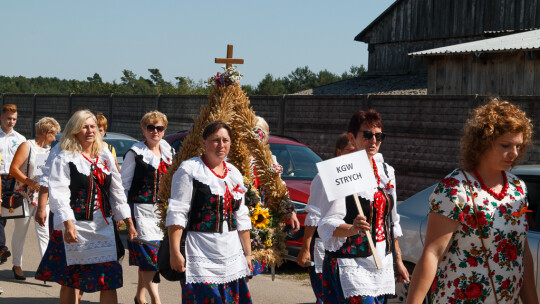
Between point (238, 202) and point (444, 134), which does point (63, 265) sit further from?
point (444, 134)

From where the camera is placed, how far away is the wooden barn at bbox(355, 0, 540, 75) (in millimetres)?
32969

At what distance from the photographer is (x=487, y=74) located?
24.8 metres

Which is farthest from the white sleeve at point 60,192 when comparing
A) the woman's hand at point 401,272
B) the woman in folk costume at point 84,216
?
the woman's hand at point 401,272

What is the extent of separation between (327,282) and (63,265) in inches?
95.7

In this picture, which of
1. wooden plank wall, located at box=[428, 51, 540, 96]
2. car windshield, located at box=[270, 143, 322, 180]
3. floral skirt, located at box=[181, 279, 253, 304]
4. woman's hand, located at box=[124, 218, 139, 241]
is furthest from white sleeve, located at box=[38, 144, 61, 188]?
wooden plank wall, located at box=[428, 51, 540, 96]

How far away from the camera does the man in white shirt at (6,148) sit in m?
9.25

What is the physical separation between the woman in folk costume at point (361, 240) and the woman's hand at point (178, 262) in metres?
0.95

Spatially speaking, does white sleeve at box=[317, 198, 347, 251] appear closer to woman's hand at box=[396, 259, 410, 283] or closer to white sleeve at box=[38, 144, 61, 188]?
woman's hand at box=[396, 259, 410, 283]

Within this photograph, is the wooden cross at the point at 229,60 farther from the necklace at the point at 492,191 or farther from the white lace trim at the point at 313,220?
the necklace at the point at 492,191

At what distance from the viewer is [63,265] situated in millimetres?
6359

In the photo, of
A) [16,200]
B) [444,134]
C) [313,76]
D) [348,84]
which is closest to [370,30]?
[348,84]

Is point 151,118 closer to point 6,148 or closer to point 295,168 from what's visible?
point 6,148

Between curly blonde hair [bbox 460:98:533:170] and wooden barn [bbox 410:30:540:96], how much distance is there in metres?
19.5

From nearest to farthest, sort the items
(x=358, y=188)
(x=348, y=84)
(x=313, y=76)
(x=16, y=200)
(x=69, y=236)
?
(x=358, y=188), (x=69, y=236), (x=16, y=200), (x=348, y=84), (x=313, y=76)
